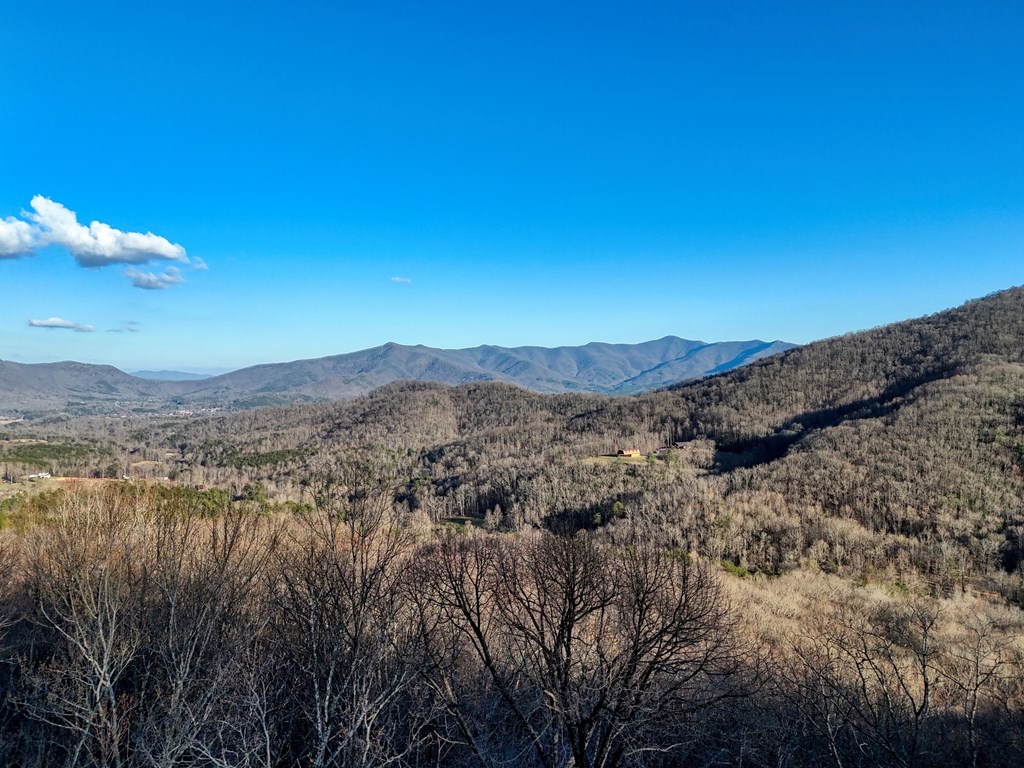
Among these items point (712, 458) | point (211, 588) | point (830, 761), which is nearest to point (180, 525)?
point (211, 588)

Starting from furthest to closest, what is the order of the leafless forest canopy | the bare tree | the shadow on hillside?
the shadow on hillside
the leafless forest canopy
the bare tree

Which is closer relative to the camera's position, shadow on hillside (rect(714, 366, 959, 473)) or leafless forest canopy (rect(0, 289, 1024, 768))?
leafless forest canopy (rect(0, 289, 1024, 768))

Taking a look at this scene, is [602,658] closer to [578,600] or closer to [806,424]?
[578,600]

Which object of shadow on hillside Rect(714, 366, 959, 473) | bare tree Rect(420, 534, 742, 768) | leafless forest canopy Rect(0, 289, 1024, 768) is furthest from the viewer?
shadow on hillside Rect(714, 366, 959, 473)

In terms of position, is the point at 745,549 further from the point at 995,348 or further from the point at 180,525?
the point at 995,348

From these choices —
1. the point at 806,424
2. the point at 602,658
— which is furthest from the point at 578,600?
the point at 806,424

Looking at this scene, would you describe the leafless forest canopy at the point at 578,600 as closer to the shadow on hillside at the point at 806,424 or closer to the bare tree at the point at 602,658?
the bare tree at the point at 602,658

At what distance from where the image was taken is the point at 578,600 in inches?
472

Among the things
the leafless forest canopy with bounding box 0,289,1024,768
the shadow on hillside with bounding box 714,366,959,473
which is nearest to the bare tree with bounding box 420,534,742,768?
the leafless forest canopy with bounding box 0,289,1024,768

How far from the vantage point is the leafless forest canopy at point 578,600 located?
11.8 m

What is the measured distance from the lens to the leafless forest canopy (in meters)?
11.8

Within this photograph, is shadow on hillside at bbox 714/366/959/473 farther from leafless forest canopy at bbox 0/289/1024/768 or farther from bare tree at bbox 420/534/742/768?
bare tree at bbox 420/534/742/768

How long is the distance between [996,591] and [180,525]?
5117 cm

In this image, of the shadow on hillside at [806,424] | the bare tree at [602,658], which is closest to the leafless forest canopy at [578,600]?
the bare tree at [602,658]
